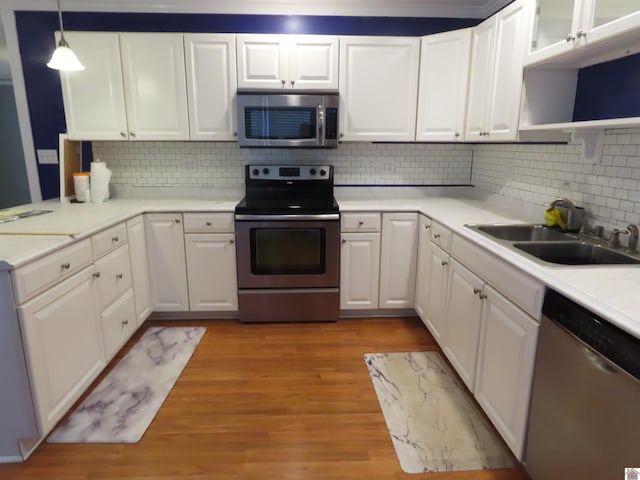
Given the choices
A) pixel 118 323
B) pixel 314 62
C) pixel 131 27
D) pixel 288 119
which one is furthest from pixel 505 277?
pixel 131 27

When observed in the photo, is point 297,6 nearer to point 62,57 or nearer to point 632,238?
point 62,57

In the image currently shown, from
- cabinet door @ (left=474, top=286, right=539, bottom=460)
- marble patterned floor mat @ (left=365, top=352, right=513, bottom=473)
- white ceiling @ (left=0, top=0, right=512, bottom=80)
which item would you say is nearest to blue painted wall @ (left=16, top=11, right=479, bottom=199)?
white ceiling @ (left=0, top=0, right=512, bottom=80)

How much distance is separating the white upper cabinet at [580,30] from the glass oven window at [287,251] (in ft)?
5.66

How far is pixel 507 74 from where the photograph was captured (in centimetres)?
230

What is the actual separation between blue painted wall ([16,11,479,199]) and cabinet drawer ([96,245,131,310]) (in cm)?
138

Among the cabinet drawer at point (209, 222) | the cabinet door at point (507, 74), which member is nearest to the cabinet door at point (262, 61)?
the cabinet drawer at point (209, 222)

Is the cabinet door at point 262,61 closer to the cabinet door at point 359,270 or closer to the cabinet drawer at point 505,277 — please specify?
the cabinet door at point 359,270

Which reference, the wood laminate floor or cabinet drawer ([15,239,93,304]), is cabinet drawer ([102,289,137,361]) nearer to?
the wood laminate floor

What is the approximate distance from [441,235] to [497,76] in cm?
103

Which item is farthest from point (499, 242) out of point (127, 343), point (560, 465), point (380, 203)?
point (127, 343)

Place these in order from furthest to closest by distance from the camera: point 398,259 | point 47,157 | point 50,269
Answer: point 47,157
point 398,259
point 50,269

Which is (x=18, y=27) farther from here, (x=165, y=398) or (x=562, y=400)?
(x=562, y=400)

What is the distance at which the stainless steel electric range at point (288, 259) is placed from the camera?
2871 mm

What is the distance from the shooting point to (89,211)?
268cm
